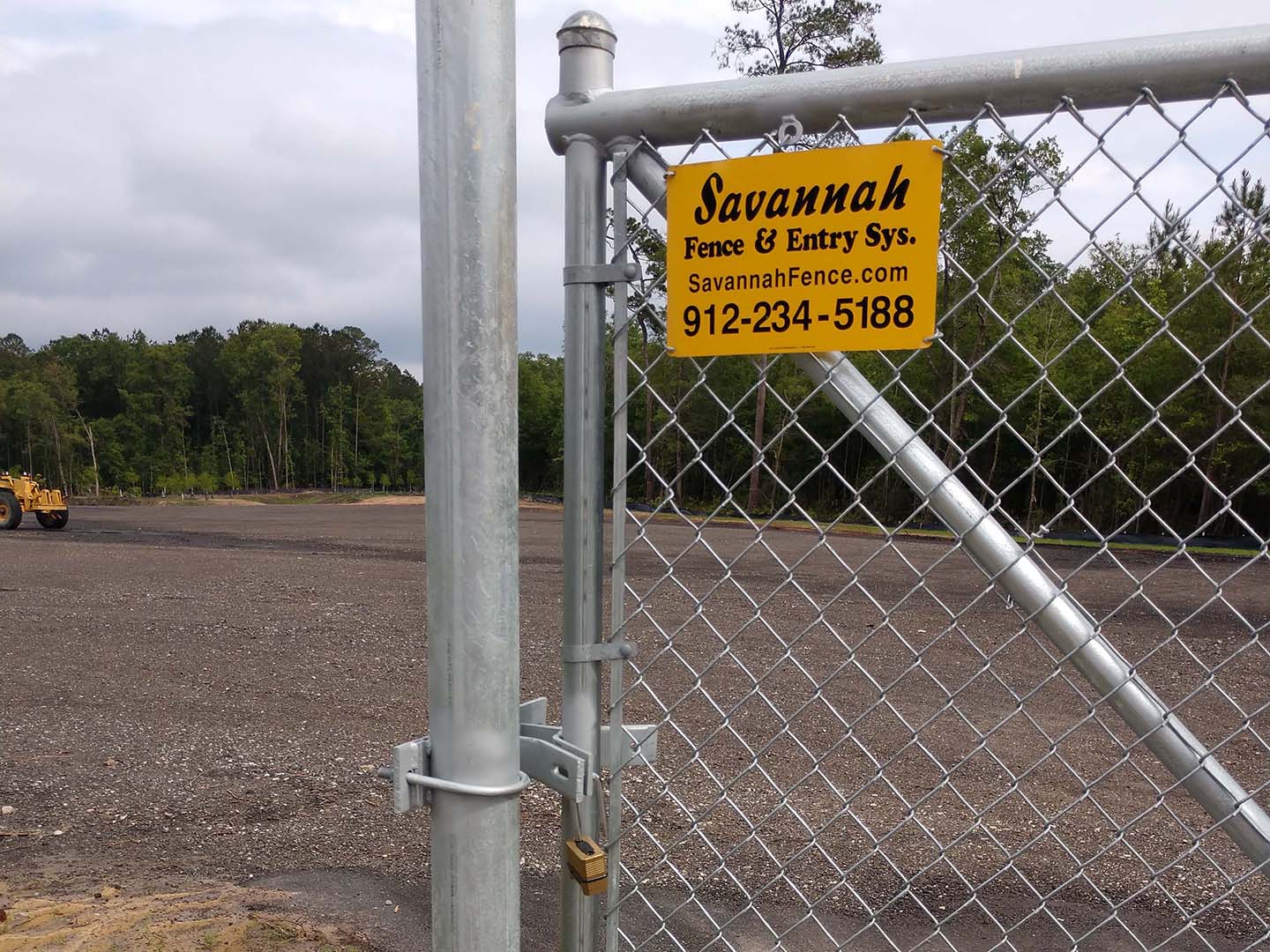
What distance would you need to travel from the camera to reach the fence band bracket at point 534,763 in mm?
1230

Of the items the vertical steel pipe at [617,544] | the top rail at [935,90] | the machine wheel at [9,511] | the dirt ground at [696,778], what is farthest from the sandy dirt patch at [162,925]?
the machine wheel at [9,511]

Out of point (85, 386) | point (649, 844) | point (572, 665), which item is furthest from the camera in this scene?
point (85, 386)

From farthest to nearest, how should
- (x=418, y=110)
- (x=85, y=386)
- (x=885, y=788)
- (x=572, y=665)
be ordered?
(x=85, y=386) → (x=885, y=788) → (x=572, y=665) → (x=418, y=110)

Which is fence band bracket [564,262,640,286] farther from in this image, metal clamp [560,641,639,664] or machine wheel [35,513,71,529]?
machine wheel [35,513,71,529]

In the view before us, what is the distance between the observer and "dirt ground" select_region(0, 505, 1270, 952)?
3.01m

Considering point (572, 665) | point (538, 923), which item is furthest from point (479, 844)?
point (538, 923)

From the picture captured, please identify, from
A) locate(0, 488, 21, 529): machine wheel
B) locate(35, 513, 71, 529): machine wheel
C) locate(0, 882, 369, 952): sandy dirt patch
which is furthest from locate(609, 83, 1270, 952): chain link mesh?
locate(35, 513, 71, 529): machine wheel

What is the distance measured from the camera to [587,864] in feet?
4.78

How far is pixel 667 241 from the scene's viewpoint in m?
1.45

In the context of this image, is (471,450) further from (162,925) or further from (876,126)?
(162,925)

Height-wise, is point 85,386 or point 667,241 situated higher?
point 85,386

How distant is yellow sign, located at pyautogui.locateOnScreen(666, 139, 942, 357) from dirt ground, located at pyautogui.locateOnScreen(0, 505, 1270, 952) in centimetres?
46

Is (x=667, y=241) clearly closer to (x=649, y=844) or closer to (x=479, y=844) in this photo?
(x=479, y=844)

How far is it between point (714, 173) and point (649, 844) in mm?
3425
